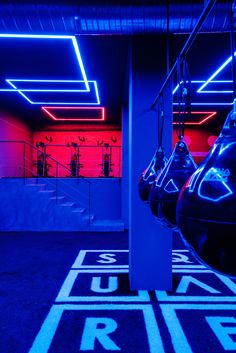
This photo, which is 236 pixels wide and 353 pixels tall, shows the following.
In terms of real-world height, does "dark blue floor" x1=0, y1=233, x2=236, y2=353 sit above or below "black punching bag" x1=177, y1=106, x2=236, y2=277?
below

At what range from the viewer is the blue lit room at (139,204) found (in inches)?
39.4

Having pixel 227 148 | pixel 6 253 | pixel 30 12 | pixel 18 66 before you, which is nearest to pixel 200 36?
pixel 30 12

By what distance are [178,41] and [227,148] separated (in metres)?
4.14

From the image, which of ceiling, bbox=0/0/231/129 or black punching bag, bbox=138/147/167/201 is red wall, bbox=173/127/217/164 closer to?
ceiling, bbox=0/0/231/129

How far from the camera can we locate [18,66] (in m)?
5.82

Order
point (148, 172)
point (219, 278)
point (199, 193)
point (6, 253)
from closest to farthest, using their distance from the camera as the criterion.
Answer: point (199, 193) → point (148, 172) → point (219, 278) → point (6, 253)

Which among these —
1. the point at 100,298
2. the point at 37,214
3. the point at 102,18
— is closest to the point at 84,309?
the point at 100,298

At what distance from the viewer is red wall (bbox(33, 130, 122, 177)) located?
12.8m

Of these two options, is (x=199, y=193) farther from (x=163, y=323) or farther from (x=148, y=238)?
(x=148, y=238)

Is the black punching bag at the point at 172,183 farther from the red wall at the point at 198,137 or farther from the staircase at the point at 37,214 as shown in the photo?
the red wall at the point at 198,137

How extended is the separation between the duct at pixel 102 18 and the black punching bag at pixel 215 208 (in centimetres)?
231

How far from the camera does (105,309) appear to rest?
3244 millimetres

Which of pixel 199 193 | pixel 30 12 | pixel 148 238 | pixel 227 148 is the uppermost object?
pixel 30 12

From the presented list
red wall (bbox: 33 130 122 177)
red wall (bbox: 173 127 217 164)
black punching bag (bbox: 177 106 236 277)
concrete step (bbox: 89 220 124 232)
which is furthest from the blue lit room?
red wall (bbox: 173 127 217 164)
